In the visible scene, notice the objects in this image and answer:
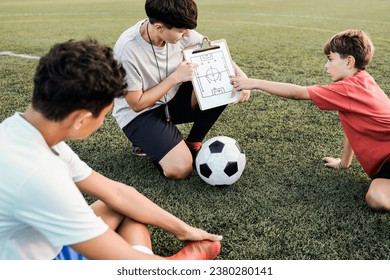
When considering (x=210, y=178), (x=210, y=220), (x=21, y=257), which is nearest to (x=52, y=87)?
(x=21, y=257)

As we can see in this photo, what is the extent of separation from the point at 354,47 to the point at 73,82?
2151mm

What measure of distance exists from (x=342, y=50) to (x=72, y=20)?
10609 mm

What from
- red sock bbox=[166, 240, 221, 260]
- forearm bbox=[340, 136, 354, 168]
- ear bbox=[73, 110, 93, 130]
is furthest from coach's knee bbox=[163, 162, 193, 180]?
ear bbox=[73, 110, 93, 130]

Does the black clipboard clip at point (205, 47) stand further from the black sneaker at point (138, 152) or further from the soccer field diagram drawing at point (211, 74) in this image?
→ the black sneaker at point (138, 152)

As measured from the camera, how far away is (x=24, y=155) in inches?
58.2

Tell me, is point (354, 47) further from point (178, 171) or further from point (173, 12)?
point (178, 171)

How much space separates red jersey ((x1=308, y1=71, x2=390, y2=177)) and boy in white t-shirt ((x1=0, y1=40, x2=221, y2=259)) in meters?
1.72

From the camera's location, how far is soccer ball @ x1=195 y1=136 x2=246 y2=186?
3.12 meters

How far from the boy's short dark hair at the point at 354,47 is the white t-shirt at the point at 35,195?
220 centimetres

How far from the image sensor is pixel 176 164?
3289mm

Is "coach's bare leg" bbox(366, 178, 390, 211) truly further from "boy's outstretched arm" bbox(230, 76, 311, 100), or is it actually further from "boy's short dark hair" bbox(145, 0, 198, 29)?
"boy's short dark hair" bbox(145, 0, 198, 29)

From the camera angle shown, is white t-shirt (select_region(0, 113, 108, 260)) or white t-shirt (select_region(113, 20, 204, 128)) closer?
white t-shirt (select_region(0, 113, 108, 260))

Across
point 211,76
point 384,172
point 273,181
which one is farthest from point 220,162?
point 384,172
